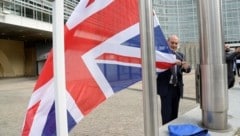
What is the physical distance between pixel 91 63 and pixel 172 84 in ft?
6.33

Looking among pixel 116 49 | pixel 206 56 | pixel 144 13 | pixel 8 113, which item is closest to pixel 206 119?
pixel 206 56

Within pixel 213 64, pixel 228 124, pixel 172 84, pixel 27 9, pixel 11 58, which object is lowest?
pixel 228 124

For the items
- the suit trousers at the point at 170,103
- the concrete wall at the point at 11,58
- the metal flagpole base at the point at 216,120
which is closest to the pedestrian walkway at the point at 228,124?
the metal flagpole base at the point at 216,120

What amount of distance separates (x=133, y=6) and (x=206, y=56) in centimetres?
99

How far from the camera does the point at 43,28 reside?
3316 centimetres

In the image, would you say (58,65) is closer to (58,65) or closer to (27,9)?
(58,65)

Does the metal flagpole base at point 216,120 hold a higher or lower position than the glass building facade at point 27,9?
lower

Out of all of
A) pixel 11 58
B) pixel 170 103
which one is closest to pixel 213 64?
pixel 170 103

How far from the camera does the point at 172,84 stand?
4.18m

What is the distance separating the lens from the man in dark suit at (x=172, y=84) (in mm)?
4078

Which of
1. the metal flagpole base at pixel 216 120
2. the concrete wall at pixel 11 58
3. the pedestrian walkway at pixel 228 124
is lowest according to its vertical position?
the pedestrian walkway at pixel 228 124

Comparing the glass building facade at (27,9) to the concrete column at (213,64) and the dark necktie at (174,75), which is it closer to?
the dark necktie at (174,75)

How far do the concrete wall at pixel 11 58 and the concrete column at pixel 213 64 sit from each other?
4229 centimetres

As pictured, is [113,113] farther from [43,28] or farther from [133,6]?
[43,28]
